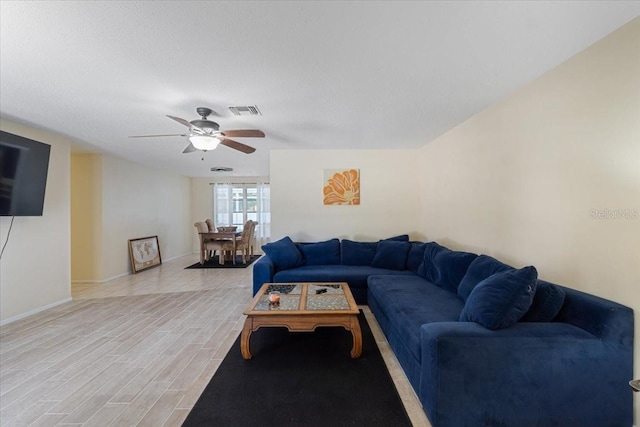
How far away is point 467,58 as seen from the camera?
190 cm

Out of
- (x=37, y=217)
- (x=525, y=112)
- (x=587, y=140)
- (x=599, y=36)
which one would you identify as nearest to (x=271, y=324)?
(x=587, y=140)

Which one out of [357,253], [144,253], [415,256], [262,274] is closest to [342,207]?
[357,253]

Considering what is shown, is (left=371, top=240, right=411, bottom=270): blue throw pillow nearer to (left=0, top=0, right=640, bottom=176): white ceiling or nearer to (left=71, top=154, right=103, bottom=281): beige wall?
(left=0, top=0, right=640, bottom=176): white ceiling

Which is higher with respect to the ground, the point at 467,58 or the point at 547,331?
the point at 467,58

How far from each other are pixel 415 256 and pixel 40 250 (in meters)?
5.03

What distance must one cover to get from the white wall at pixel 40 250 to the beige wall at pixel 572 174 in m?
5.47

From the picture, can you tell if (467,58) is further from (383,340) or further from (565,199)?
(383,340)

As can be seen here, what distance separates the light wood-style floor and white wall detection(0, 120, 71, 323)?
0.76 feet

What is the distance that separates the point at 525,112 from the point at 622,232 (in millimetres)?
1215

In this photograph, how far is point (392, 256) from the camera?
3816mm

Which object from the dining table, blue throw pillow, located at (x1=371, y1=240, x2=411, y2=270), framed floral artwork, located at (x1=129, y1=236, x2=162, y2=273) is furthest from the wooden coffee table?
framed floral artwork, located at (x1=129, y1=236, x2=162, y2=273)

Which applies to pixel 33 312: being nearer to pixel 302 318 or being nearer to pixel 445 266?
pixel 302 318

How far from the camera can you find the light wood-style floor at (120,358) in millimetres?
1718

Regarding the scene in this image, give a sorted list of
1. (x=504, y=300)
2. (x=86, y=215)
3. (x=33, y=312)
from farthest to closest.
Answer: (x=86, y=215), (x=33, y=312), (x=504, y=300)
